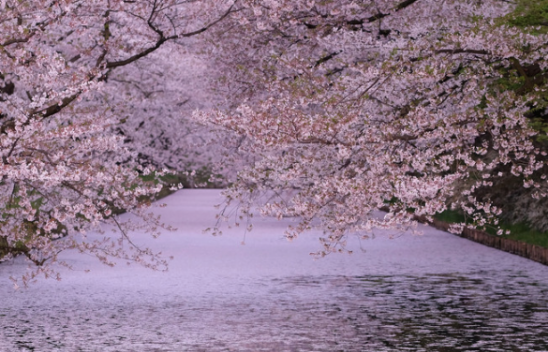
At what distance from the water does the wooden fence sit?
12.4 inches

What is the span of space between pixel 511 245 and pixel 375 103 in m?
4.40

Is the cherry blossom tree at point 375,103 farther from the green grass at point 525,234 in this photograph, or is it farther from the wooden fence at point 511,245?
the wooden fence at point 511,245

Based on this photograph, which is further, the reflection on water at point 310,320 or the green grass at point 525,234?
the green grass at point 525,234

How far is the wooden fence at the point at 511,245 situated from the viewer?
18547mm

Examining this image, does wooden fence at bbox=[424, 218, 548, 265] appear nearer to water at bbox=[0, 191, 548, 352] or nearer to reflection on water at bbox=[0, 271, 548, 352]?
water at bbox=[0, 191, 548, 352]

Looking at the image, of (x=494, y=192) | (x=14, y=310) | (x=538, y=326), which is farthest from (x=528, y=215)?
(x=14, y=310)

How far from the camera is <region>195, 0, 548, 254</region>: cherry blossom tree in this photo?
1343cm

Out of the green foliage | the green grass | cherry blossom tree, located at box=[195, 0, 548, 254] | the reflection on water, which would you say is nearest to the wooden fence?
the green grass

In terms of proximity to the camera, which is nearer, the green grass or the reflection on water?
the reflection on water

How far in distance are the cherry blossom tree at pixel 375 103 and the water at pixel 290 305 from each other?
1027 millimetres

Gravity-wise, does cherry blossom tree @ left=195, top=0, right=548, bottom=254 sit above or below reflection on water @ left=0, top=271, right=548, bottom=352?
above

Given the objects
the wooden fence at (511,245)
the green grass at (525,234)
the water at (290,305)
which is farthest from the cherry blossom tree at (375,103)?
the wooden fence at (511,245)

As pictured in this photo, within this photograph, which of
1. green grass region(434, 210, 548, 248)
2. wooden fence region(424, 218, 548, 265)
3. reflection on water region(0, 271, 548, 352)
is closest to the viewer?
reflection on water region(0, 271, 548, 352)

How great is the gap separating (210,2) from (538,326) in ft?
33.4
